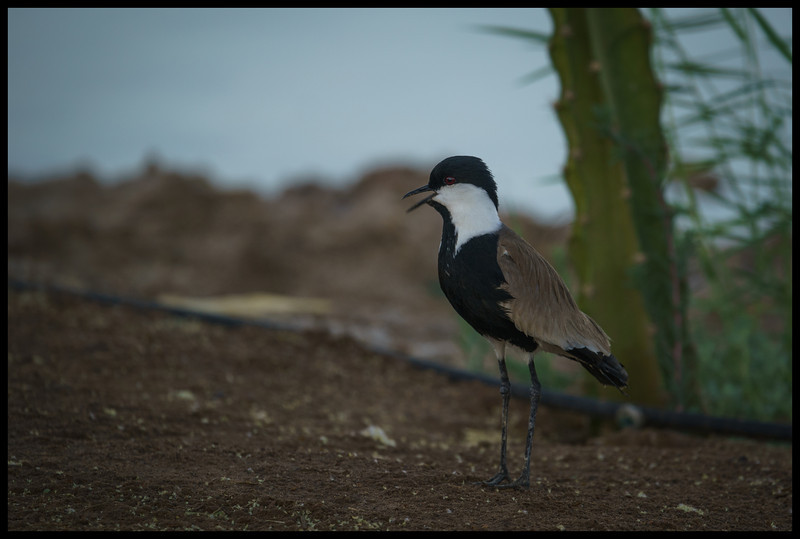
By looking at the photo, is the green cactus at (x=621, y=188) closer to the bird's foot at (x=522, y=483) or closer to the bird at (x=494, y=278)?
the bird at (x=494, y=278)

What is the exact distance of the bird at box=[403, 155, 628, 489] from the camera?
101 inches

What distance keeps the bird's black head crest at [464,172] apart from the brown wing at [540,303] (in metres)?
0.18

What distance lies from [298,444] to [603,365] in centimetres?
122

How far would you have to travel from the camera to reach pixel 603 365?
272 centimetres

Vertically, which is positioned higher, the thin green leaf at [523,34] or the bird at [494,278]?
the thin green leaf at [523,34]

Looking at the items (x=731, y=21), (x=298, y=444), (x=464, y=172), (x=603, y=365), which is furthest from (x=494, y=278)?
(x=731, y=21)

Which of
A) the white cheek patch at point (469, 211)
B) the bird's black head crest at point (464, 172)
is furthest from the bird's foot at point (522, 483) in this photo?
the bird's black head crest at point (464, 172)

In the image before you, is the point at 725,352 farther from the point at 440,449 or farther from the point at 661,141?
the point at 440,449

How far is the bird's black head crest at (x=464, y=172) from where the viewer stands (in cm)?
260

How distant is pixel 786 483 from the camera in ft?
9.87

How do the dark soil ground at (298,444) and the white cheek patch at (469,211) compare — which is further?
the white cheek patch at (469,211)

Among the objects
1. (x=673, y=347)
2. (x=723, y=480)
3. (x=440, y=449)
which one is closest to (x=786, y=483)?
(x=723, y=480)

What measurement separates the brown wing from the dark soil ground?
53 centimetres

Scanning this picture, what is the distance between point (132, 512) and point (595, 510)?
4.64ft
